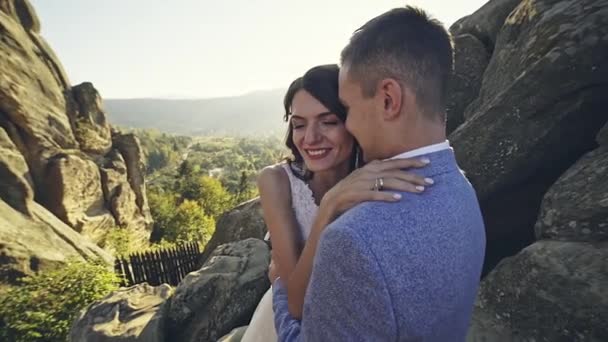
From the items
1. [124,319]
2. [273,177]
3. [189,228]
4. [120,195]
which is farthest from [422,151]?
[189,228]

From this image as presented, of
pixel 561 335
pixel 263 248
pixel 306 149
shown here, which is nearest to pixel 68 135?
pixel 263 248

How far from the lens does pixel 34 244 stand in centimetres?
1090

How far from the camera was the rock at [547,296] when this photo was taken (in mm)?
3150

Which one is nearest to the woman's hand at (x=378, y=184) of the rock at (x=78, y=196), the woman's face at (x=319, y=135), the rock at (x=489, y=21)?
the woman's face at (x=319, y=135)

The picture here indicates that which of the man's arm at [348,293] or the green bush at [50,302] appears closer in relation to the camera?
the man's arm at [348,293]

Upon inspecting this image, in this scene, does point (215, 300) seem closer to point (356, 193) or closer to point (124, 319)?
point (124, 319)

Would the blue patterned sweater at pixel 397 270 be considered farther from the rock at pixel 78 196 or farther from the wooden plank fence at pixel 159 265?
the rock at pixel 78 196

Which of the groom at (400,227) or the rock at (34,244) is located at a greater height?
the groom at (400,227)

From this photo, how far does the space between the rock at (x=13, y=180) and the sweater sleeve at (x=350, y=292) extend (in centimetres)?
1529

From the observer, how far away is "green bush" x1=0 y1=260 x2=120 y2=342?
285 inches

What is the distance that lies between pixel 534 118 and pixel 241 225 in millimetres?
8270

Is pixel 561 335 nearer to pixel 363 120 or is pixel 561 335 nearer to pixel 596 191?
pixel 596 191

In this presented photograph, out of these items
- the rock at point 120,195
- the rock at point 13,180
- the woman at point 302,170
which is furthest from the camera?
the rock at point 120,195

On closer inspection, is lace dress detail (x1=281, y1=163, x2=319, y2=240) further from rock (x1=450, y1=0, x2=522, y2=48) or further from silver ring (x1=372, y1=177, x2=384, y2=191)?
rock (x1=450, y1=0, x2=522, y2=48)
